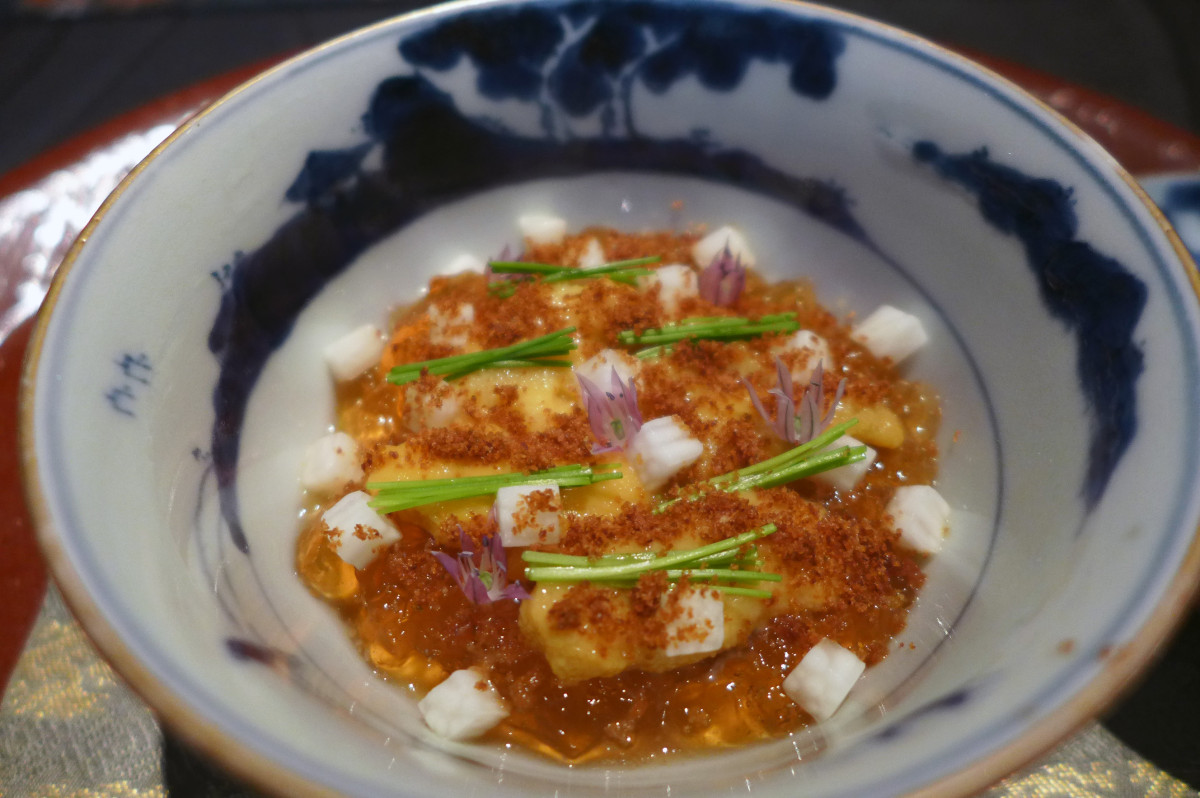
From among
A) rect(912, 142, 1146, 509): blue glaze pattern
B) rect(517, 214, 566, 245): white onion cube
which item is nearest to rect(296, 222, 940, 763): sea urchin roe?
rect(517, 214, 566, 245): white onion cube

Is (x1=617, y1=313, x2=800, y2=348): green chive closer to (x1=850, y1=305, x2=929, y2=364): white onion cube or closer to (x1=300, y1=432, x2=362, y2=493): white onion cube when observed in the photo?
(x1=850, y1=305, x2=929, y2=364): white onion cube

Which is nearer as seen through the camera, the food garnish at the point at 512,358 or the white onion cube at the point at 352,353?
the food garnish at the point at 512,358

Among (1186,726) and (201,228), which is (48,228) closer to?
(201,228)

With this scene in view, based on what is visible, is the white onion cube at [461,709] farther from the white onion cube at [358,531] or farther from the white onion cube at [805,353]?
the white onion cube at [805,353]

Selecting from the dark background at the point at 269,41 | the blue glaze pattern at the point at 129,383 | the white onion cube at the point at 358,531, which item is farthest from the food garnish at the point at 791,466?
the dark background at the point at 269,41

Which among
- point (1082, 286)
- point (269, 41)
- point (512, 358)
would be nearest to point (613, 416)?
point (512, 358)

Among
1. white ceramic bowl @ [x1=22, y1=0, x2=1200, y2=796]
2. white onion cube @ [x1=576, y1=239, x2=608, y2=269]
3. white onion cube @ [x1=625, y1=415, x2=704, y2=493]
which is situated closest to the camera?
white ceramic bowl @ [x1=22, y1=0, x2=1200, y2=796]

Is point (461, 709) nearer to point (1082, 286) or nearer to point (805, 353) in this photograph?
point (805, 353)
